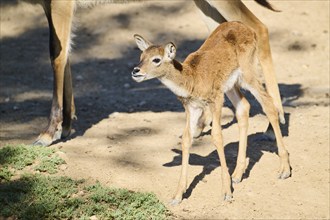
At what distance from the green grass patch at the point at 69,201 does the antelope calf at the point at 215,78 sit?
37 cm

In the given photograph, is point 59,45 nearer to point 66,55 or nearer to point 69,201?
point 66,55

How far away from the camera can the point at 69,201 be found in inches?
251

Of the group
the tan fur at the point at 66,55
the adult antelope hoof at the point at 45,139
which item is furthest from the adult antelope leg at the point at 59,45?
the adult antelope hoof at the point at 45,139

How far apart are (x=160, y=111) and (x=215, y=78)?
3.00 m

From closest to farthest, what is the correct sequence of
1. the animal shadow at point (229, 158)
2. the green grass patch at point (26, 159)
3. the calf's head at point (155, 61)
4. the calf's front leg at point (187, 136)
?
the calf's head at point (155, 61) → the calf's front leg at point (187, 136) → the green grass patch at point (26, 159) → the animal shadow at point (229, 158)

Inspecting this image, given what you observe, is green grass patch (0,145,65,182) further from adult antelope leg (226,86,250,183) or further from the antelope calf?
adult antelope leg (226,86,250,183)

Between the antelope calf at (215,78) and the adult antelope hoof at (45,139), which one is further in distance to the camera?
the adult antelope hoof at (45,139)

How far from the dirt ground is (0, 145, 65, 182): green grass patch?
0.68 ft

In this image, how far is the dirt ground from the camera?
702 centimetres

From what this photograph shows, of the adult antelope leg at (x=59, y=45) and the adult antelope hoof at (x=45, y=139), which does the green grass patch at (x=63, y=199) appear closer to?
the adult antelope hoof at (x=45, y=139)

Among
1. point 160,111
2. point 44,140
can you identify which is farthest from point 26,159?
point 160,111

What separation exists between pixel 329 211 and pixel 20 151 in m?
3.09

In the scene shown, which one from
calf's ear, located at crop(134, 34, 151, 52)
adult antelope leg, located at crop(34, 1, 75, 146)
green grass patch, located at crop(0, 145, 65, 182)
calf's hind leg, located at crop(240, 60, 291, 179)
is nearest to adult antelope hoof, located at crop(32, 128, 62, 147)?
adult antelope leg, located at crop(34, 1, 75, 146)

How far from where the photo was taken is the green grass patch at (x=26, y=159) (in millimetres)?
6988
